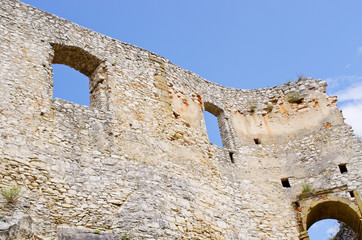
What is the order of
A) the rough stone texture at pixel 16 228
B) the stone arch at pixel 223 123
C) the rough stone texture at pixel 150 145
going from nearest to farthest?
the rough stone texture at pixel 16 228 < the rough stone texture at pixel 150 145 < the stone arch at pixel 223 123

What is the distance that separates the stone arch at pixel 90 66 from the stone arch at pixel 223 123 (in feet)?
11.5

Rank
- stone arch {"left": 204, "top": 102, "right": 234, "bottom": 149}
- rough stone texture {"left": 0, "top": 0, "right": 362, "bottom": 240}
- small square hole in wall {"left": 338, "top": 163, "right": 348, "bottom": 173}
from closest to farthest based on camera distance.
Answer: rough stone texture {"left": 0, "top": 0, "right": 362, "bottom": 240}, small square hole in wall {"left": 338, "top": 163, "right": 348, "bottom": 173}, stone arch {"left": 204, "top": 102, "right": 234, "bottom": 149}

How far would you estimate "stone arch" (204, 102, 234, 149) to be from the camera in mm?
13062

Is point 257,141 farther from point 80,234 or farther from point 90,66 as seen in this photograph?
point 80,234

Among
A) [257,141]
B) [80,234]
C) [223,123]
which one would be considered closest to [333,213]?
[257,141]

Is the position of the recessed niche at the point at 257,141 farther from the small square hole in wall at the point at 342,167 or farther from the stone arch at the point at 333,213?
the stone arch at the point at 333,213

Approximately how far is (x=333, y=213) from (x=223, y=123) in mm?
3792

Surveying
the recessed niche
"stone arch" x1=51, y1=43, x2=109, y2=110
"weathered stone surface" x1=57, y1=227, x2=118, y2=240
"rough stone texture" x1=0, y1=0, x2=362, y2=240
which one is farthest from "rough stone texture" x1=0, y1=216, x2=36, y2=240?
the recessed niche

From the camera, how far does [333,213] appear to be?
12.3m

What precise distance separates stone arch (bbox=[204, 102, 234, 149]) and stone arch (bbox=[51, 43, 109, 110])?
138 inches

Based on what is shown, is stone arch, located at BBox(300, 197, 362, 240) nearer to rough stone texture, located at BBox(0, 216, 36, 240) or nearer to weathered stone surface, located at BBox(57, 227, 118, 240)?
weathered stone surface, located at BBox(57, 227, 118, 240)

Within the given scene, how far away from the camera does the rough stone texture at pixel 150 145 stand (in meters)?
8.50

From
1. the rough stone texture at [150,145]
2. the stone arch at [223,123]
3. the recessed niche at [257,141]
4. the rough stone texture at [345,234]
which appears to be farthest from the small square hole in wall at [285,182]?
the rough stone texture at [345,234]

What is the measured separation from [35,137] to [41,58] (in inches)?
87.1
